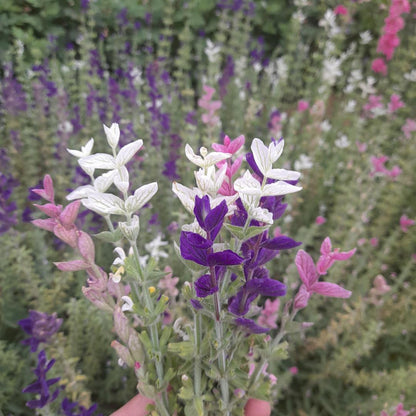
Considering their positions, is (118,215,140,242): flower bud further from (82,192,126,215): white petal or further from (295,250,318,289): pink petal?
(295,250,318,289): pink petal

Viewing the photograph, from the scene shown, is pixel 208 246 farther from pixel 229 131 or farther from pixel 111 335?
pixel 229 131

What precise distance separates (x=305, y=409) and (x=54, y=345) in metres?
1.24

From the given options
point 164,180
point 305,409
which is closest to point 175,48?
point 164,180

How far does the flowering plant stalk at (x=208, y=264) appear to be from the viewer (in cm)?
50

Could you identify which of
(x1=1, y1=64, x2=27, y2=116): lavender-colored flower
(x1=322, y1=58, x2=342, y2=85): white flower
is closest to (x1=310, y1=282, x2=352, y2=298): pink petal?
(x1=322, y1=58, x2=342, y2=85): white flower

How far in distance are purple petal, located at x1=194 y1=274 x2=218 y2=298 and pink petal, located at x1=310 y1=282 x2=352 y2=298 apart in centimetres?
19

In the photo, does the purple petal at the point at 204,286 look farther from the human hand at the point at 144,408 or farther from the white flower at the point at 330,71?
the white flower at the point at 330,71

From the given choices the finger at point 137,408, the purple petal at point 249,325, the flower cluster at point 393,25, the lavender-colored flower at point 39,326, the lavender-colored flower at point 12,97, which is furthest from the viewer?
the flower cluster at point 393,25

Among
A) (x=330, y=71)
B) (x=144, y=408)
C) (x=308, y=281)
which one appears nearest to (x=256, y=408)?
(x=144, y=408)

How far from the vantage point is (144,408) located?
2.45ft

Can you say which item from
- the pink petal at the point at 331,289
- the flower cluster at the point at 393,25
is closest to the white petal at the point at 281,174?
the pink petal at the point at 331,289

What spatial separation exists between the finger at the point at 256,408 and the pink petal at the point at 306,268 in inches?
12.4

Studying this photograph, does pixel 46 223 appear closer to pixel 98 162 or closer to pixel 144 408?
pixel 98 162

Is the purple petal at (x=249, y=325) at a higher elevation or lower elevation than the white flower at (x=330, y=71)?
lower
